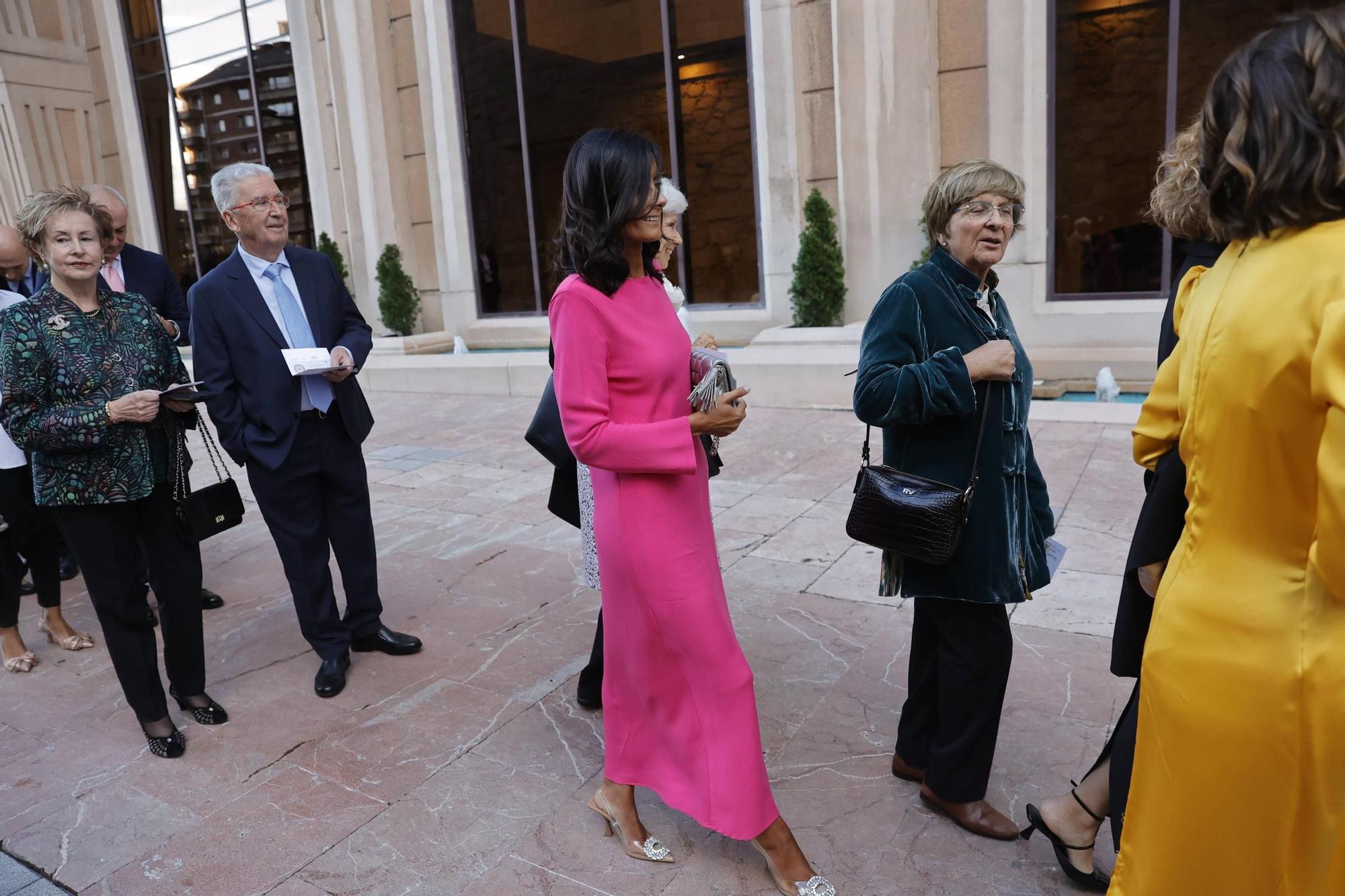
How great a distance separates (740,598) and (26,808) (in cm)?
286

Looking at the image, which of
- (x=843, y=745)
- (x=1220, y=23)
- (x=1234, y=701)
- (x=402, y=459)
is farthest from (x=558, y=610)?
(x=1220, y=23)

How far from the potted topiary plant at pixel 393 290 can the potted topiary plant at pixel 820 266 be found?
19.4ft

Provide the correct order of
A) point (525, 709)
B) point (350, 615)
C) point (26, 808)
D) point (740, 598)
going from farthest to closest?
point (740, 598) < point (350, 615) < point (525, 709) < point (26, 808)

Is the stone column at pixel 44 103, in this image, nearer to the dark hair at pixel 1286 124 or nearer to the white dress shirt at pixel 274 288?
the white dress shirt at pixel 274 288

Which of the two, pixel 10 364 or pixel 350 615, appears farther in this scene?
pixel 350 615

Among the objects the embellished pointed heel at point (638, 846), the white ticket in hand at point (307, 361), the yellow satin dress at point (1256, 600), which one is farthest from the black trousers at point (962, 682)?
the white ticket in hand at point (307, 361)

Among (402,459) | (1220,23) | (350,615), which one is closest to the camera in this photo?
(350,615)

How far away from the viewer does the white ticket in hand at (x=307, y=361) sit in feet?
12.1

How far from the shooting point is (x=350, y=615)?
414 cm

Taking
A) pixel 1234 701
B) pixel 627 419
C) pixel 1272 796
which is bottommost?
pixel 1272 796

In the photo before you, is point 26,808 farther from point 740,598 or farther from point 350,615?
point 740,598

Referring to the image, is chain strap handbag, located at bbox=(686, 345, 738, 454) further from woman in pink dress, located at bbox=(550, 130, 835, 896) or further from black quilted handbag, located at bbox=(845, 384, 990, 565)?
black quilted handbag, located at bbox=(845, 384, 990, 565)

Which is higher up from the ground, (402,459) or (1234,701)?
(1234,701)

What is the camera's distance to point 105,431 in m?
3.26
